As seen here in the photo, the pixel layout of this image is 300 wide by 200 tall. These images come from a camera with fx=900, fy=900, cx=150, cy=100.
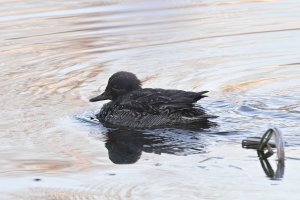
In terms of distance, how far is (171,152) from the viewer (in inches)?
388

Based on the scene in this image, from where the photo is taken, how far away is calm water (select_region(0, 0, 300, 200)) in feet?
→ 28.7

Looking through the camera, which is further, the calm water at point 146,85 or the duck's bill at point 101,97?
the duck's bill at point 101,97

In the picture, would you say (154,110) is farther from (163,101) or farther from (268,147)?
(268,147)

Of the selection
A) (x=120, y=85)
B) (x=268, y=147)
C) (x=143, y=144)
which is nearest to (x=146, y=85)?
(x=120, y=85)

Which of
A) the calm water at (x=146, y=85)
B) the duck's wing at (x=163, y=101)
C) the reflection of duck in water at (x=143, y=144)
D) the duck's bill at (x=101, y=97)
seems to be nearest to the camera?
the calm water at (x=146, y=85)

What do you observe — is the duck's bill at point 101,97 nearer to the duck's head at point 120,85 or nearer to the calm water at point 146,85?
the duck's head at point 120,85

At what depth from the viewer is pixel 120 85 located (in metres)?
12.1

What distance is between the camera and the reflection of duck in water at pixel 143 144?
9883 mm

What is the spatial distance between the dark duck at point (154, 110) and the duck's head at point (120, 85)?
34 mm

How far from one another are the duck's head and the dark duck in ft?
0.11

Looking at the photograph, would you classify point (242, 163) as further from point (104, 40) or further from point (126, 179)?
point (104, 40)

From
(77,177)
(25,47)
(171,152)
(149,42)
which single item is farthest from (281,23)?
(77,177)

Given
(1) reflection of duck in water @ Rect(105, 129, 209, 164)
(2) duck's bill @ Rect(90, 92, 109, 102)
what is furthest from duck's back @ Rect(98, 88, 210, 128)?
(2) duck's bill @ Rect(90, 92, 109, 102)

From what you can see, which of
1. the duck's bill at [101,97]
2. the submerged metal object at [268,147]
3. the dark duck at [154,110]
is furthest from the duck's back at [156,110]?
the submerged metal object at [268,147]
